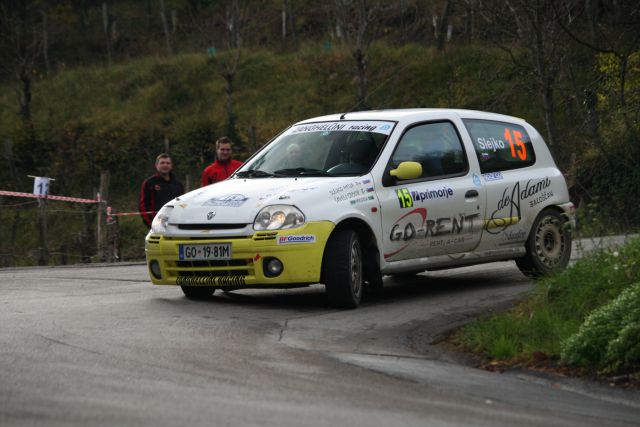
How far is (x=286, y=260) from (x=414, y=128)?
225 cm

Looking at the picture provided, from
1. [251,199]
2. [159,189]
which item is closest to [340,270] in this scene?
[251,199]

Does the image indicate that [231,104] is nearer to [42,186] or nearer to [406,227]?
[42,186]

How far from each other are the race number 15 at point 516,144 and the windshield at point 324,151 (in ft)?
5.81

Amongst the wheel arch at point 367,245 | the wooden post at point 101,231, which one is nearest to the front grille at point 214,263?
the wheel arch at point 367,245

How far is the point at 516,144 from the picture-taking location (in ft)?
44.5

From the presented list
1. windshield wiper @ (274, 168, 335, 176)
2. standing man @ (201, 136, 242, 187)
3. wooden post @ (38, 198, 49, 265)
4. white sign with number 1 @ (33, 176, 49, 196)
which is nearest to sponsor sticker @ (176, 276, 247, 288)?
windshield wiper @ (274, 168, 335, 176)

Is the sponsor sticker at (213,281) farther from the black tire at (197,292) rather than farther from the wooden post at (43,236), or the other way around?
the wooden post at (43,236)

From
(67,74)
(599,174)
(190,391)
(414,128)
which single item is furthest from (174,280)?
(67,74)

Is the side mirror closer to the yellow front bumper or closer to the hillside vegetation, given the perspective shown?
the yellow front bumper

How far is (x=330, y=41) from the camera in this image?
5869 centimetres

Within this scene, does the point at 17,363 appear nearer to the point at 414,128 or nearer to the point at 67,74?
the point at 414,128

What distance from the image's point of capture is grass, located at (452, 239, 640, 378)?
350 inches

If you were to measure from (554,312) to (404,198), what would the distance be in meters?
2.31

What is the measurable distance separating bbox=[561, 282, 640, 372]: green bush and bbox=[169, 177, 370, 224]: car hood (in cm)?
299
